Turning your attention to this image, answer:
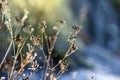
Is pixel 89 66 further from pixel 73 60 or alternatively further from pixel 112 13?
pixel 112 13

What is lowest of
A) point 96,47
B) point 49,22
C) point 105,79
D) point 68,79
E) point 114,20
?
point 68,79

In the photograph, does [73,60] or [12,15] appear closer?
[12,15]

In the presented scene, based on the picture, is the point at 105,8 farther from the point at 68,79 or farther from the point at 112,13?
the point at 68,79

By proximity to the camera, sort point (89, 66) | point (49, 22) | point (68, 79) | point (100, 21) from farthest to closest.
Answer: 1. point (100, 21)
2. point (89, 66)
3. point (49, 22)
4. point (68, 79)

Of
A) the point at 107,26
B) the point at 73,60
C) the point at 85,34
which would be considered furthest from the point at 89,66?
the point at 107,26

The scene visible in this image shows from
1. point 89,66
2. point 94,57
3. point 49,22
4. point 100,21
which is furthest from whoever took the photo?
point 100,21

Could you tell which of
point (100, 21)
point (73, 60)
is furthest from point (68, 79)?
point (100, 21)

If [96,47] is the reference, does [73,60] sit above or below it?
below
